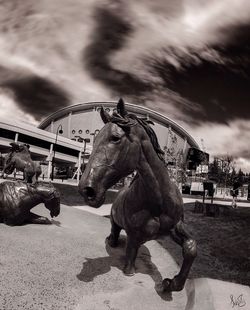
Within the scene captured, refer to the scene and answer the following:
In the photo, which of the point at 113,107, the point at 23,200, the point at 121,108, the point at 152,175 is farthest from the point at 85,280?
the point at 113,107

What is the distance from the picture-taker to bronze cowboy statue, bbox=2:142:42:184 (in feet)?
38.4

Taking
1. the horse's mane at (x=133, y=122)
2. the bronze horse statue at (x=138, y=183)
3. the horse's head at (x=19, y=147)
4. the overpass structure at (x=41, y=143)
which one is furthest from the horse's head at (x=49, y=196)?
the overpass structure at (x=41, y=143)

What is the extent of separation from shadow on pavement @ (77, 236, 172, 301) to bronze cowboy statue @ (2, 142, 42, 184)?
704cm

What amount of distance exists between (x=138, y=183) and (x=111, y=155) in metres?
0.85

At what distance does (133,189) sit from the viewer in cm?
373

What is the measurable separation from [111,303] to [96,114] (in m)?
110

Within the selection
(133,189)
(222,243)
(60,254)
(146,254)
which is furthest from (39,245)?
(222,243)

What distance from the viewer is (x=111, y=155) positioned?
9.63ft

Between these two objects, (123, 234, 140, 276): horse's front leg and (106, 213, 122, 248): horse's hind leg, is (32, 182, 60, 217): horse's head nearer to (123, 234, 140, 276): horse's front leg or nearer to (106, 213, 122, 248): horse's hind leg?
(106, 213, 122, 248): horse's hind leg

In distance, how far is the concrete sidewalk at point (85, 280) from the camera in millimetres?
3291

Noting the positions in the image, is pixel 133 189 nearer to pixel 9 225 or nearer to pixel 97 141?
pixel 97 141

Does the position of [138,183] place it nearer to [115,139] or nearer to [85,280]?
[115,139]

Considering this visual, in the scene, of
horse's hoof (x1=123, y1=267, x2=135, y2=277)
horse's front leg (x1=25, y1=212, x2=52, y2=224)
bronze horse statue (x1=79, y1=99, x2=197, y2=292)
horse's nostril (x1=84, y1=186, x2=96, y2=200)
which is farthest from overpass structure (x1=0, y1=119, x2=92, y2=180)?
horse's nostril (x1=84, y1=186, x2=96, y2=200)

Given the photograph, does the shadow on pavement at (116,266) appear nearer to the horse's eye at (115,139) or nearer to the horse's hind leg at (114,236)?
the horse's hind leg at (114,236)
